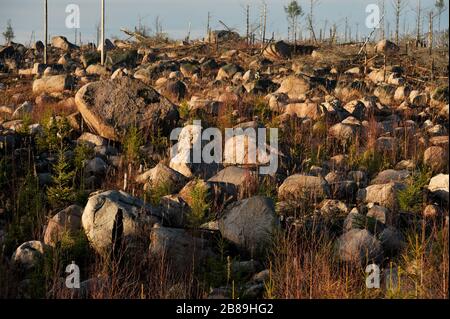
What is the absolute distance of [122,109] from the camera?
354 inches

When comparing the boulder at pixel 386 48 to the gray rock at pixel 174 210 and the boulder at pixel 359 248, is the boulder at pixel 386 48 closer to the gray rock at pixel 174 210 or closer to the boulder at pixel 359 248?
the gray rock at pixel 174 210

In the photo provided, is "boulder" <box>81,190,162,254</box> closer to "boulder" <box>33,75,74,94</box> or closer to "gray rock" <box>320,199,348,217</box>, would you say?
"gray rock" <box>320,199,348,217</box>

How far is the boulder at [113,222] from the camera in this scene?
5238 mm

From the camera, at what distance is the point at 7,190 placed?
6.88 meters

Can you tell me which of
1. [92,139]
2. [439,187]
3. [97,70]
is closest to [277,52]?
[97,70]

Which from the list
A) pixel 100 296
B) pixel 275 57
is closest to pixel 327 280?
pixel 100 296

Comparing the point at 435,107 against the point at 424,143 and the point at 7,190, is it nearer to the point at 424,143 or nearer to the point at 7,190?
the point at 424,143

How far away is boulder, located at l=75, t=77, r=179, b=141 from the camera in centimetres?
889

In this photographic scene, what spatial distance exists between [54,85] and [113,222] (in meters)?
10.5

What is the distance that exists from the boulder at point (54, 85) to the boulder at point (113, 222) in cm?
987

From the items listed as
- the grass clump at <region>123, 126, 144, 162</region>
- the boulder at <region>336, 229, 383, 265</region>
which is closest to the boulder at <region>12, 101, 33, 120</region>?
the grass clump at <region>123, 126, 144, 162</region>

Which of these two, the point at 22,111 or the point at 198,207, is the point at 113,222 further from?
the point at 22,111

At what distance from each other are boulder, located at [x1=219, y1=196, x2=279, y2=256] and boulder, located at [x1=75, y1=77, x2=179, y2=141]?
369cm
